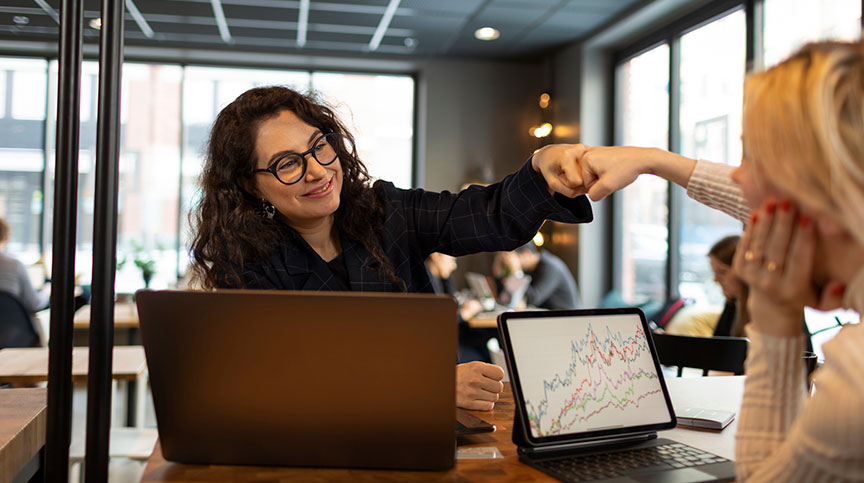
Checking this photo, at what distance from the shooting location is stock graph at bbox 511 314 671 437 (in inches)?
38.4

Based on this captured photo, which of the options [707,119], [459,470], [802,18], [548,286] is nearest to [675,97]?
[707,119]

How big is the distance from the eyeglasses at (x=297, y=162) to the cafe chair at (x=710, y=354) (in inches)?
52.4

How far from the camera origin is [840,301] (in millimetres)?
742

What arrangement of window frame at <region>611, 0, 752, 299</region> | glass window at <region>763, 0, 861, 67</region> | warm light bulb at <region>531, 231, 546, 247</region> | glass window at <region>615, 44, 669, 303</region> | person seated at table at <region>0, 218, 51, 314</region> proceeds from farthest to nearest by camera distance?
warm light bulb at <region>531, 231, 546, 247</region> < glass window at <region>615, 44, 669, 303</region> < window frame at <region>611, 0, 752, 299</region> < person seated at table at <region>0, 218, 51, 314</region> < glass window at <region>763, 0, 861, 67</region>

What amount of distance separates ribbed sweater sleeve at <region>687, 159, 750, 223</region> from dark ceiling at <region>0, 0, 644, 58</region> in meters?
4.28

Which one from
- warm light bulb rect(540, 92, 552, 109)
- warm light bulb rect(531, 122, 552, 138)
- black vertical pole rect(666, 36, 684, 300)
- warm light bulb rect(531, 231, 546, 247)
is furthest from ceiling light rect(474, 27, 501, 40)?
warm light bulb rect(531, 231, 546, 247)

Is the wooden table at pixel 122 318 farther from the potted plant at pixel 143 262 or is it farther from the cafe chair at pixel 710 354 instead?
the cafe chair at pixel 710 354

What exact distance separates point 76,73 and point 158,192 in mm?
6109

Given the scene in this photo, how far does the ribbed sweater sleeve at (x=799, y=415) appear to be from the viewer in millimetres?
660

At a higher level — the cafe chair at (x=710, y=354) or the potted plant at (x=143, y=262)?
the potted plant at (x=143, y=262)

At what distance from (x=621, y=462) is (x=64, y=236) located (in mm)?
779

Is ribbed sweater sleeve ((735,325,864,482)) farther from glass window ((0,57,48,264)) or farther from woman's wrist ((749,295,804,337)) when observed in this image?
glass window ((0,57,48,264))

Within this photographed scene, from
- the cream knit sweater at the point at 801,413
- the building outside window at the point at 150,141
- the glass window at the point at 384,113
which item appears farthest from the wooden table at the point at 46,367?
the glass window at the point at 384,113

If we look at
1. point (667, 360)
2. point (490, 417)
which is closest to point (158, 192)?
point (667, 360)
